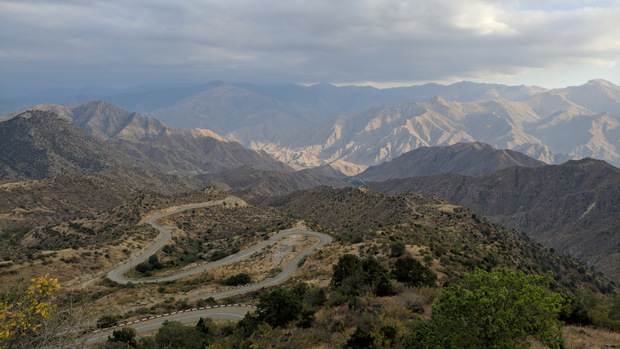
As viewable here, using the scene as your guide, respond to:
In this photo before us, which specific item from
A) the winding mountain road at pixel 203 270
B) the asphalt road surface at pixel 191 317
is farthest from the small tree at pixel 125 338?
the asphalt road surface at pixel 191 317

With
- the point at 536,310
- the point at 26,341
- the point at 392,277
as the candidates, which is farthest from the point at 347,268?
the point at 26,341

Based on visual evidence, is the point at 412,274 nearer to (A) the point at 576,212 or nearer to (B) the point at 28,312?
(B) the point at 28,312

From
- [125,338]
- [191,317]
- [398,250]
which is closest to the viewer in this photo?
[125,338]

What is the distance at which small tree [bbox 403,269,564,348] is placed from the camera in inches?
476

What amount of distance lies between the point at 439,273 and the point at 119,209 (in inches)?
3538

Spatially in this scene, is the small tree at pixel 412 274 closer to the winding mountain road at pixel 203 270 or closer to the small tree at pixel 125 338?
the winding mountain road at pixel 203 270

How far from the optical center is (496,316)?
41.4 feet

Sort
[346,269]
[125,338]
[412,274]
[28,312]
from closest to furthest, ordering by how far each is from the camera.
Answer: [28,312]
[125,338]
[412,274]
[346,269]

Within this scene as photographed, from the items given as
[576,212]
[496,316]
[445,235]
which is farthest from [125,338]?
[576,212]

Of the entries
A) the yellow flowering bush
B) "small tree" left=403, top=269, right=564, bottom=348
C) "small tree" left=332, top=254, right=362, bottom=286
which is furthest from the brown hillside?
the yellow flowering bush

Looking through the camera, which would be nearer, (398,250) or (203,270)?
(398,250)

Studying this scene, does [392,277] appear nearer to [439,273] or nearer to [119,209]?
[439,273]

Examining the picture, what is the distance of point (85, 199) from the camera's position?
129 metres

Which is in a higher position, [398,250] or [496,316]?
[496,316]
